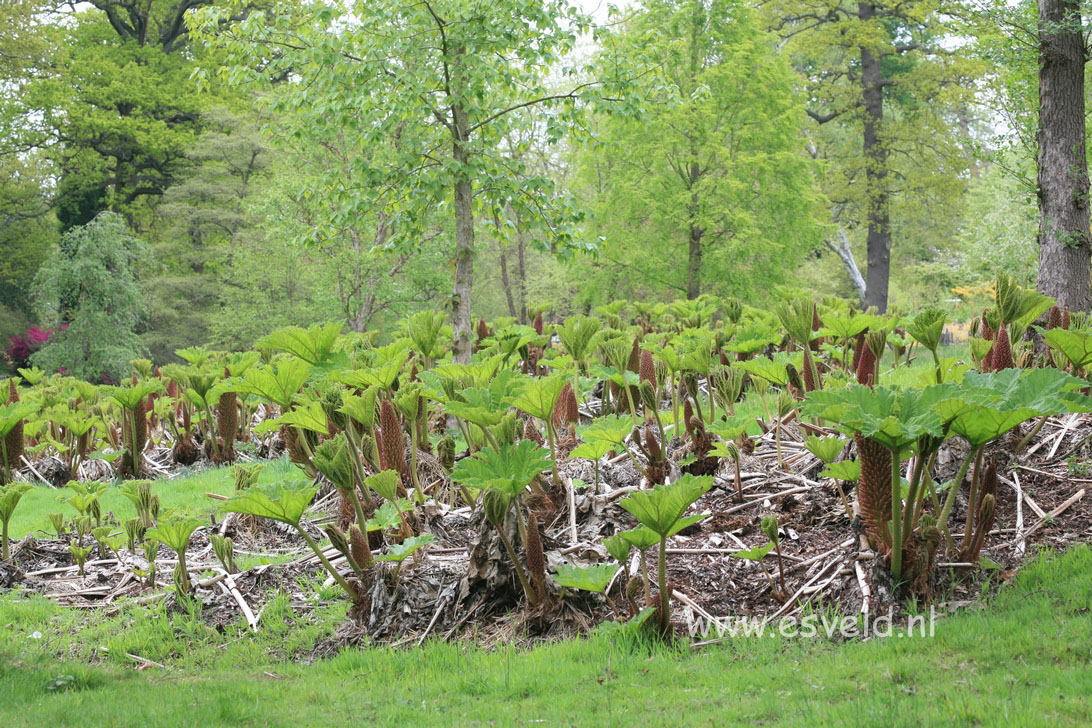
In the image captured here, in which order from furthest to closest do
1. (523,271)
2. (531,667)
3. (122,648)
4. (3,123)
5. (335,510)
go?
(523,271)
(3,123)
(335,510)
(122,648)
(531,667)

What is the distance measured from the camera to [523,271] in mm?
34969

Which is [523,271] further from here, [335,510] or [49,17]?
[335,510]

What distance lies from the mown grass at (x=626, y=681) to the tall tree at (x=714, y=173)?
46.5 ft

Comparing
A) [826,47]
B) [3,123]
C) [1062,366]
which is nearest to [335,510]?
[1062,366]

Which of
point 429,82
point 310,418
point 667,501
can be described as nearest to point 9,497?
point 310,418

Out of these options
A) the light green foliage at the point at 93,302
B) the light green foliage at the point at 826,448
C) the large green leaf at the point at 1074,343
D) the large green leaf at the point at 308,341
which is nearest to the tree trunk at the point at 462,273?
the large green leaf at the point at 308,341

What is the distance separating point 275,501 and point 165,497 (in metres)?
3.67

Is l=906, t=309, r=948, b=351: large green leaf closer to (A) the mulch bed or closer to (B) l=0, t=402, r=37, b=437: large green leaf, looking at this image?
(A) the mulch bed

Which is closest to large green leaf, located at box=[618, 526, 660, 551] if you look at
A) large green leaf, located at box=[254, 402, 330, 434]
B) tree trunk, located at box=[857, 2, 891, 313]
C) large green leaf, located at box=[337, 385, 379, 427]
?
large green leaf, located at box=[337, 385, 379, 427]

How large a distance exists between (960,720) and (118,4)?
43.5 m

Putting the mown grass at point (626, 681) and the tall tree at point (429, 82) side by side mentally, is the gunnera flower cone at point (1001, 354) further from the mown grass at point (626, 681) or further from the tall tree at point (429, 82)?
the tall tree at point (429, 82)

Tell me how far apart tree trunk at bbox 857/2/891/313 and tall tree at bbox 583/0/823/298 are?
26.0ft

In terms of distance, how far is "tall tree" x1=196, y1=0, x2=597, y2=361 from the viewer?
27.6 ft

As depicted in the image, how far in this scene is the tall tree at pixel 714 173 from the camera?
55.7 feet
